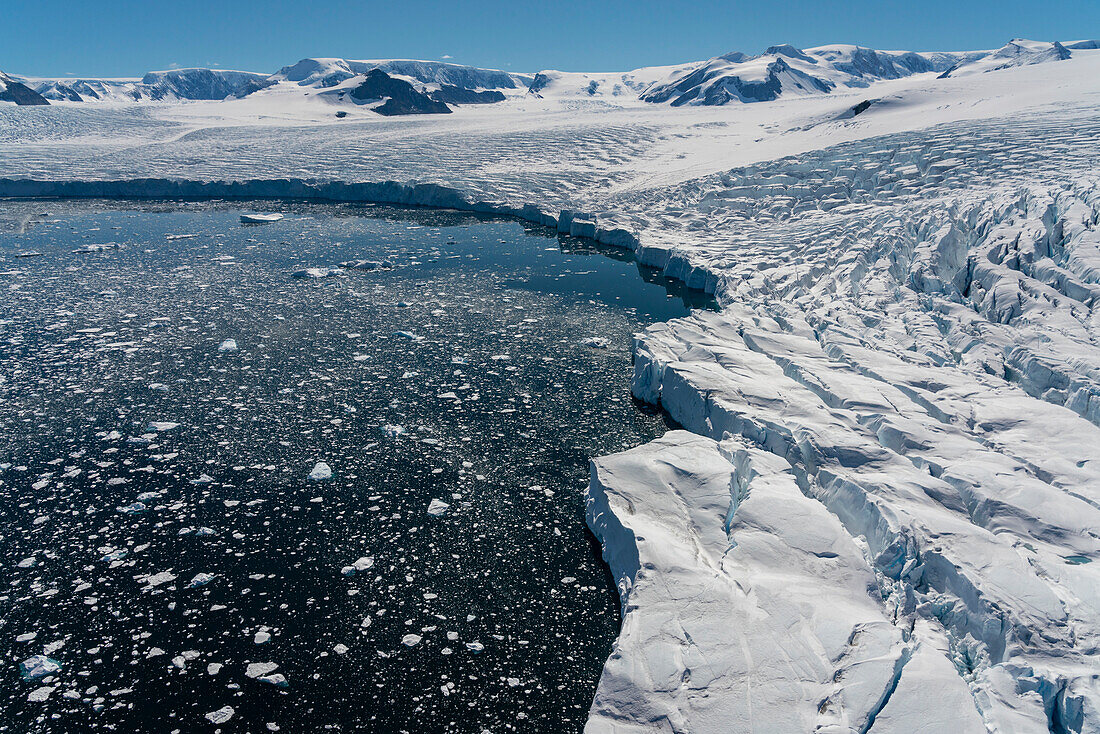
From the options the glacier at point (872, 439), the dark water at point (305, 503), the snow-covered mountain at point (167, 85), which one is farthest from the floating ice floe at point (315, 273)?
the snow-covered mountain at point (167, 85)

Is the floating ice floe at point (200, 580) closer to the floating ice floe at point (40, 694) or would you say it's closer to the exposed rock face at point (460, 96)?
the floating ice floe at point (40, 694)

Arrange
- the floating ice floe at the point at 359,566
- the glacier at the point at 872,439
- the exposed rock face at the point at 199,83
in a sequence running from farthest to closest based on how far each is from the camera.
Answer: the exposed rock face at the point at 199,83
the floating ice floe at the point at 359,566
the glacier at the point at 872,439

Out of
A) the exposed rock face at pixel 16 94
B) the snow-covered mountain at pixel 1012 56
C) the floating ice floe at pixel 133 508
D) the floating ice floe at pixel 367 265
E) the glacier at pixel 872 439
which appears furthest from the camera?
the exposed rock face at pixel 16 94

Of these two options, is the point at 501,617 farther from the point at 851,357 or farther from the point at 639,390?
the point at 851,357

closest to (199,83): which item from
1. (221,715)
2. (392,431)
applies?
(392,431)

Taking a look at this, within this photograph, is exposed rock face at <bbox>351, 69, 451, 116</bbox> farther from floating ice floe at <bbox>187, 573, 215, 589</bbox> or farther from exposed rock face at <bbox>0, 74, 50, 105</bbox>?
floating ice floe at <bbox>187, 573, 215, 589</bbox>

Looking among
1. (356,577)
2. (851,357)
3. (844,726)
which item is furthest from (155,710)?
(851,357)
